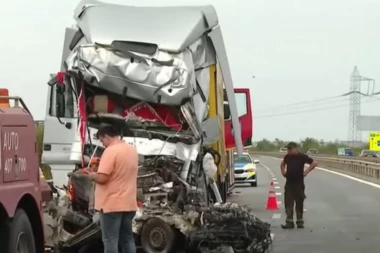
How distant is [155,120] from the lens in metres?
12.2

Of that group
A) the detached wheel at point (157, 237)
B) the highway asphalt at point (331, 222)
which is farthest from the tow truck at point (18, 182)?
the highway asphalt at point (331, 222)

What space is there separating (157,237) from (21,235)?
3.43 m

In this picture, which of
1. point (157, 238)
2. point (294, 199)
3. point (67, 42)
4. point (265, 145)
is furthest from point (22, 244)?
point (265, 145)

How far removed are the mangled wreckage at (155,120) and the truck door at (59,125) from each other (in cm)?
21

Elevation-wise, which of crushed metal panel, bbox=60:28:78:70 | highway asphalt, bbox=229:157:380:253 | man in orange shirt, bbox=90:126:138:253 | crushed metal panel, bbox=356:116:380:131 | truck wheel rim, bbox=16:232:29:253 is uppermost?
crushed metal panel, bbox=356:116:380:131

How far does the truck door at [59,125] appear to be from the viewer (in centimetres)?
1279

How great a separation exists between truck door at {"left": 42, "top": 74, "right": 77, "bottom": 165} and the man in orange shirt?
3595 mm

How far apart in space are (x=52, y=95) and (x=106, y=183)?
4.79 m

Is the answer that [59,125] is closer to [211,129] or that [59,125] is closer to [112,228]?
[211,129]

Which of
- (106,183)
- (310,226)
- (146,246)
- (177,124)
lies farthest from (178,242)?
(310,226)

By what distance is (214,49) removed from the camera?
524 inches

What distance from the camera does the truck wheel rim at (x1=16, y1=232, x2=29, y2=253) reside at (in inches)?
312

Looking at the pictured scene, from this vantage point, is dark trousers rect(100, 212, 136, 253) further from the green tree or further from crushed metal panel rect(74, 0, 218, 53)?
the green tree

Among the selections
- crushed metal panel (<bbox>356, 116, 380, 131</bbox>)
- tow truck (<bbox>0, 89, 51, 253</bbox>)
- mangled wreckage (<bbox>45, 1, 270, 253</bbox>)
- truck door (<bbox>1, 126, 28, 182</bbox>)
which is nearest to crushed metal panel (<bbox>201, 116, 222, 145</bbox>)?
mangled wreckage (<bbox>45, 1, 270, 253</bbox>)
